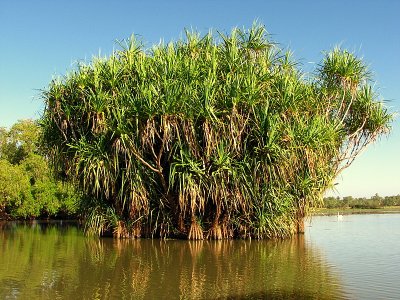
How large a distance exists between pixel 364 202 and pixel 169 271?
63.5m

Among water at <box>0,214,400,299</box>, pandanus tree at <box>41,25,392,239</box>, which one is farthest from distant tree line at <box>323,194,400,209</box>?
water at <box>0,214,400,299</box>

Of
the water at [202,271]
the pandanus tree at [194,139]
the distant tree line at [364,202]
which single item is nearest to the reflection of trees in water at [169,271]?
the water at [202,271]

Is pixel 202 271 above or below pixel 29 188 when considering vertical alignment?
below

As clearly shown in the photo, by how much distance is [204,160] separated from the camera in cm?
1661

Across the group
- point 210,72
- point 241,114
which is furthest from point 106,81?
point 241,114

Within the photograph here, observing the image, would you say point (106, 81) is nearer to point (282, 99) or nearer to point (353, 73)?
point (282, 99)

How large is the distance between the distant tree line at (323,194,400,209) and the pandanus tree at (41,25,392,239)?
49357mm

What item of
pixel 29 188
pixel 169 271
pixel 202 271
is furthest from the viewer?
pixel 29 188

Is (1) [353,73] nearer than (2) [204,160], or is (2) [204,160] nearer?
(2) [204,160]

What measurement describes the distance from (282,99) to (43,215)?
31.7m

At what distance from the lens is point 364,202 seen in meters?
68.4

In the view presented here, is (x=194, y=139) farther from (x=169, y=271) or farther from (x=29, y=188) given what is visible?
(x=29, y=188)

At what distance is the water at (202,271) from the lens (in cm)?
797

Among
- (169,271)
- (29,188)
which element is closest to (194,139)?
(169,271)
